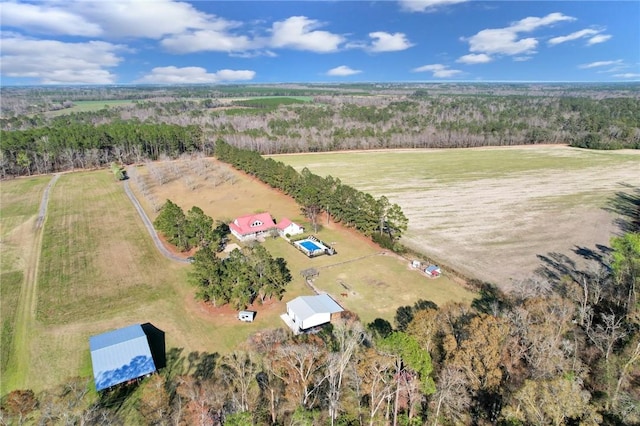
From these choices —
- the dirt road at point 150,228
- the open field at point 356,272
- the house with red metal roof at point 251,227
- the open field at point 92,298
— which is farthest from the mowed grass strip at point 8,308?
the house with red metal roof at point 251,227

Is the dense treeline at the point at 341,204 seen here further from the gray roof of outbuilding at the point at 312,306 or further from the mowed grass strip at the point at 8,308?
the mowed grass strip at the point at 8,308

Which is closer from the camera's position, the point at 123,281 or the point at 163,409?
the point at 163,409

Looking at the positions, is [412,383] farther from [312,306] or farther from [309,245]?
[309,245]

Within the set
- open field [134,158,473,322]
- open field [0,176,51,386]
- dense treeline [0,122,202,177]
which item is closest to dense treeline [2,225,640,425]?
open field [134,158,473,322]

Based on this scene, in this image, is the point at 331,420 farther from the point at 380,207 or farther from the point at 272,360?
the point at 380,207

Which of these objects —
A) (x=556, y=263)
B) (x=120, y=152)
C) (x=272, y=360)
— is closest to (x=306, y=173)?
(x=556, y=263)

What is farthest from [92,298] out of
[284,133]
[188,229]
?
[284,133]
